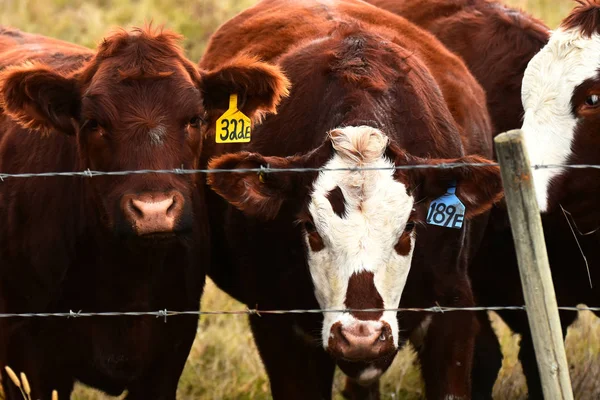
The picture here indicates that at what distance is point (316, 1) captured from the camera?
7.12m

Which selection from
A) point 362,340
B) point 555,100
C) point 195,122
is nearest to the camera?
point 362,340

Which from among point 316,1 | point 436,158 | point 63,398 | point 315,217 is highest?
point 316,1

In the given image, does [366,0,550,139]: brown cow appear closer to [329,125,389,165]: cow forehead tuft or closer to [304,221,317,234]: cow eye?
[329,125,389,165]: cow forehead tuft

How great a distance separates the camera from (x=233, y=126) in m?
5.56

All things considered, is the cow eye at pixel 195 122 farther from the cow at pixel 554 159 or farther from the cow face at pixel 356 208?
the cow at pixel 554 159

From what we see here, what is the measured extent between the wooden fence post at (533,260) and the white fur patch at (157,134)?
1837 mm

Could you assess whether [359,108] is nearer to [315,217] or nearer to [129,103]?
[315,217]

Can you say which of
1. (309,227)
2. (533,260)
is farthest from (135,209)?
(533,260)

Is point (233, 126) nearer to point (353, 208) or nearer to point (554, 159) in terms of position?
point (353, 208)

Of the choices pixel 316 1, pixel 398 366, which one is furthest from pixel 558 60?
pixel 398 366

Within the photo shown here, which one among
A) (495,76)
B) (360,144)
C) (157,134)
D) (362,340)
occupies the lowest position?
(362,340)

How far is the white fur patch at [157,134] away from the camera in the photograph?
5.10 metres

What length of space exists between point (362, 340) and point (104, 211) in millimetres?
1358

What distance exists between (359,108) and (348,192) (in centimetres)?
55
